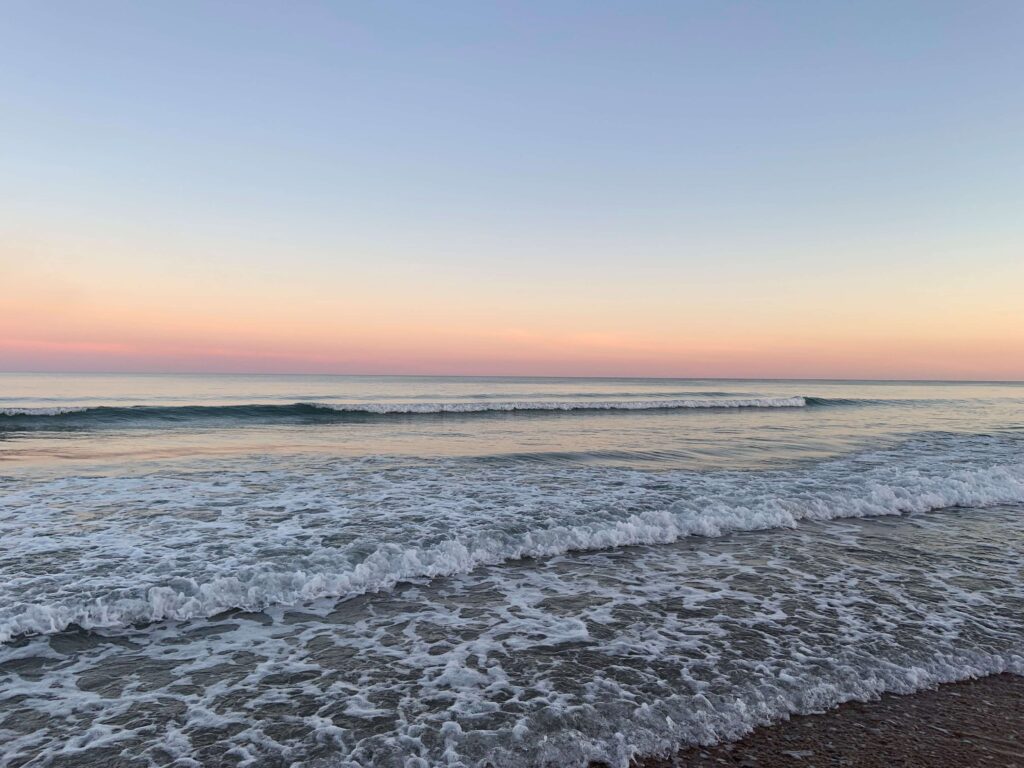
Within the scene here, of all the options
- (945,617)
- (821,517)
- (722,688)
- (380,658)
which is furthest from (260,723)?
(821,517)

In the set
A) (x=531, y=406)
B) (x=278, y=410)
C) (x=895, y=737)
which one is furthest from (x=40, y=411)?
(x=895, y=737)

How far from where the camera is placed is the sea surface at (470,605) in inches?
167

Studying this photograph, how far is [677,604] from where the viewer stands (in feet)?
21.6

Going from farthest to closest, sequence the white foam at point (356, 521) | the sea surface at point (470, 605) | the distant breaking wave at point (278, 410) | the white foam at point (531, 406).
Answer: the white foam at point (531, 406)
the distant breaking wave at point (278, 410)
the white foam at point (356, 521)
the sea surface at point (470, 605)

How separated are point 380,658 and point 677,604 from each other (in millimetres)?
3494

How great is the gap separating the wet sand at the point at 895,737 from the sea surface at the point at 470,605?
17 centimetres

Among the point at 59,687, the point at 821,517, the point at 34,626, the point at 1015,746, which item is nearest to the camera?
the point at 1015,746

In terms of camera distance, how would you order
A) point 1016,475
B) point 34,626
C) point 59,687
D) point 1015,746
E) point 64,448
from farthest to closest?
point 64,448, point 1016,475, point 34,626, point 59,687, point 1015,746

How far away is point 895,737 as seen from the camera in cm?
414

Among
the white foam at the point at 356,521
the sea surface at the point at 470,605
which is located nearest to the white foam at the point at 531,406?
the sea surface at the point at 470,605

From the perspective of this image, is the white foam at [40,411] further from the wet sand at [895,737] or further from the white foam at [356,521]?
the wet sand at [895,737]

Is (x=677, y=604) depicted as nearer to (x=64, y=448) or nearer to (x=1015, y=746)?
(x=1015, y=746)

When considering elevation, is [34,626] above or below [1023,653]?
above

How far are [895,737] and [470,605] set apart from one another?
416 cm
